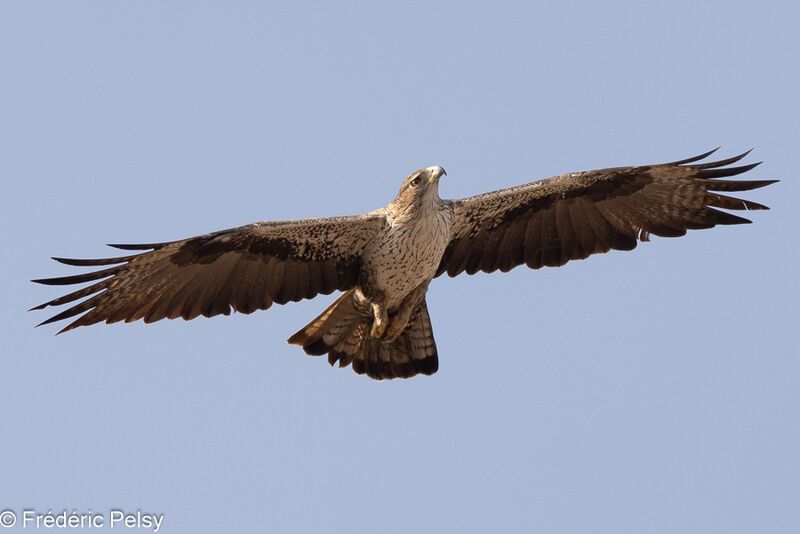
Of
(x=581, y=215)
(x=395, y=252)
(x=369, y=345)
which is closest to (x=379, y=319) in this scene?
(x=369, y=345)

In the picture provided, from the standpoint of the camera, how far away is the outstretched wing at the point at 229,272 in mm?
10172

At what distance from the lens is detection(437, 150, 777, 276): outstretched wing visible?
433 inches

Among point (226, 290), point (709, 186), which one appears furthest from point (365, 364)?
point (709, 186)

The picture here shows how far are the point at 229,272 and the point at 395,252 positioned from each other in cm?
141

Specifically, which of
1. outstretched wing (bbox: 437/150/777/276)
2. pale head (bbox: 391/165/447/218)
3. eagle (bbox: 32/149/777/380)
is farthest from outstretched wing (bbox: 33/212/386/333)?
outstretched wing (bbox: 437/150/777/276)

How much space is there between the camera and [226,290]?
1052cm

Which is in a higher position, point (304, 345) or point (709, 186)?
point (709, 186)

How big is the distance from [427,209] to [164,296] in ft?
7.54

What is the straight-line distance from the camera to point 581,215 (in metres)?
11.2

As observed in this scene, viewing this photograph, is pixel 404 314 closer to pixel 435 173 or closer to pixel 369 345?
pixel 369 345

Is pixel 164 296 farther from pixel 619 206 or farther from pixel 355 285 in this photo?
pixel 619 206

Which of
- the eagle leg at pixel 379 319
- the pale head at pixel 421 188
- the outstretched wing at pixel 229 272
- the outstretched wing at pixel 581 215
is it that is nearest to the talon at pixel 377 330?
the eagle leg at pixel 379 319

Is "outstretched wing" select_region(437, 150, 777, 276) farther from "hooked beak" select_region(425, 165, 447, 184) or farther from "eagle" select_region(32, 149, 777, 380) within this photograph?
"hooked beak" select_region(425, 165, 447, 184)

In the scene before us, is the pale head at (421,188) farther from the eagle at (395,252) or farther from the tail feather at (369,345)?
the tail feather at (369,345)
